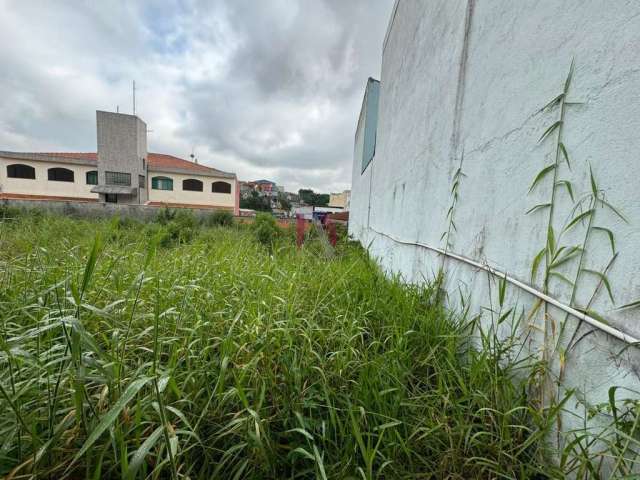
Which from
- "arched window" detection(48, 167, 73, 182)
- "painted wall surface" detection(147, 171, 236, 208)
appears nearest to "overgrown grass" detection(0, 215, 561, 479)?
"painted wall surface" detection(147, 171, 236, 208)

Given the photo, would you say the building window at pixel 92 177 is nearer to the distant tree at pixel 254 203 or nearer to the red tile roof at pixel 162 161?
the red tile roof at pixel 162 161

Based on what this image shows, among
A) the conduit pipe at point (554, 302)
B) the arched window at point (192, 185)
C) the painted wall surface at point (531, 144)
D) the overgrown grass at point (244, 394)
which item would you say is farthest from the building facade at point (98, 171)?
the conduit pipe at point (554, 302)

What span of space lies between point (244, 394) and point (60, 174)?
85.7ft

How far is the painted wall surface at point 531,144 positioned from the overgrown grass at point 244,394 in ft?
1.12

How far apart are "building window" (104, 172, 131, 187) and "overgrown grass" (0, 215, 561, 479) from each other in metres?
20.8

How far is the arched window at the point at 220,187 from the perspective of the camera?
71.8ft

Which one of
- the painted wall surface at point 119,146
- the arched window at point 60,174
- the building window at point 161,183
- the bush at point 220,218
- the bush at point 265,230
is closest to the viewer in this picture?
the bush at point 265,230

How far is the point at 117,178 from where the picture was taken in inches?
720

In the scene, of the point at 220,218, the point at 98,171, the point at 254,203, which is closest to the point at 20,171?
the point at 98,171

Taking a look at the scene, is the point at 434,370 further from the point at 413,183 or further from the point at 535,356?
the point at 413,183

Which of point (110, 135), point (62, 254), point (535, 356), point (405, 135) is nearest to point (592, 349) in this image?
point (535, 356)

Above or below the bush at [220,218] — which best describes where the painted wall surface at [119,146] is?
above

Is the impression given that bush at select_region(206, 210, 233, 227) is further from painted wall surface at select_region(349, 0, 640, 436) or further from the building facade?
painted wall surface at select_region(349, 0, 640, 436)

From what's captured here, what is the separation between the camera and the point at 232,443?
3.08ft
